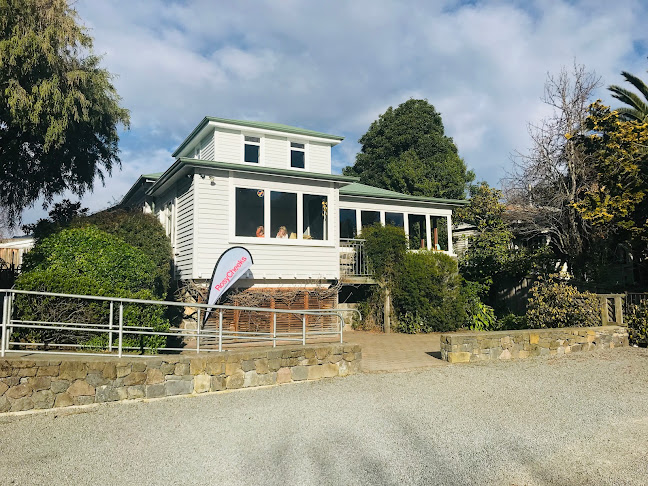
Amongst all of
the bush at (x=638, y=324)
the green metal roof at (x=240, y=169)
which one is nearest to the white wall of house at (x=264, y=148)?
the green metal roof at (x=240, y=169)

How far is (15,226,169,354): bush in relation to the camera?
7820mm

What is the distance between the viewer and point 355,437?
19.0 feet

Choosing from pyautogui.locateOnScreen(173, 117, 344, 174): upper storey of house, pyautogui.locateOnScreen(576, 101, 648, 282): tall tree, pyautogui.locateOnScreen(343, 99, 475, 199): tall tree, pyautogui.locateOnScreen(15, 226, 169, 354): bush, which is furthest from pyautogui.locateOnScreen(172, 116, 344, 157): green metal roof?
pyautogui.locateOnScreen(343, 99, 475, 199): tall tree

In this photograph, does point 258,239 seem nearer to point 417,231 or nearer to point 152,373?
point 152,373

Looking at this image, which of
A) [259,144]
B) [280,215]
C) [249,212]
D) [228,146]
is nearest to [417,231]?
[259,144]

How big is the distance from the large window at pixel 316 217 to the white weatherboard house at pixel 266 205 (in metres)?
0.03

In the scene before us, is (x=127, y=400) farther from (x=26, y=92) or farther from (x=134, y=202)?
(x=134, y=202)

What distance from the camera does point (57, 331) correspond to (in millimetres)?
8023

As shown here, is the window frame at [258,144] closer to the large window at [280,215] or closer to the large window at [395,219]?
the large window at [280,215]

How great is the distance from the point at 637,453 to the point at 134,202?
62.2 ft

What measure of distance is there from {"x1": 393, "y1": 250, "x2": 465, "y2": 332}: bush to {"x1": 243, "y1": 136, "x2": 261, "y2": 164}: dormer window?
5809 mm

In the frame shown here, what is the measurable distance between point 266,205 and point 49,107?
6119 mm

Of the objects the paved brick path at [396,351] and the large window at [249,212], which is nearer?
the paved brick path at [396,351]

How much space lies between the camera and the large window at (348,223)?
56.9 feet
